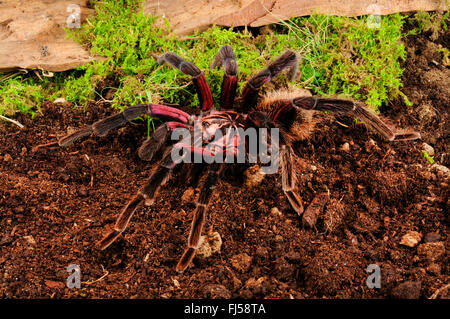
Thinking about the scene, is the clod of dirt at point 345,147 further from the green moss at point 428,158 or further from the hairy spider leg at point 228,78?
the hairy spider leg at point 228,78

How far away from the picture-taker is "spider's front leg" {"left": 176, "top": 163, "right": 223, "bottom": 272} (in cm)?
275

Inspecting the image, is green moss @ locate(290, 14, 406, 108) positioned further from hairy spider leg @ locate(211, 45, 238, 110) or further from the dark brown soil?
hairy spider leg @ locate(211, 45, 238, 110)

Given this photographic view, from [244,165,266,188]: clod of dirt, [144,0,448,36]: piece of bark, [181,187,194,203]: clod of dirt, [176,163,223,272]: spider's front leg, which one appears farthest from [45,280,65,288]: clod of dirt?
[144,0,448,36]: piece of bark

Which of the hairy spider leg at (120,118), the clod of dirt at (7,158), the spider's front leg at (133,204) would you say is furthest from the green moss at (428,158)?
the clod of dirt at (7,158)

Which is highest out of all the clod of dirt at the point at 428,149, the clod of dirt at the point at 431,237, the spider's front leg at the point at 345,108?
the spider's front leg at the point at 345,108

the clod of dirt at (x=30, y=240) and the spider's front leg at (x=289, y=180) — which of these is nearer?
the clod of dirt at (x=30, y=240)

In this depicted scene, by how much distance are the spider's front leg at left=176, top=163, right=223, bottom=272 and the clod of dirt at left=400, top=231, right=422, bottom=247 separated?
57.9 inches

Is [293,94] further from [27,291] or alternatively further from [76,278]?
[27,291]

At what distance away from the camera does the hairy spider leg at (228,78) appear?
3500 millimetres

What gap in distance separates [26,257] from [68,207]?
0.51 meters

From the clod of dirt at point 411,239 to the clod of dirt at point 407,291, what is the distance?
1.22ft

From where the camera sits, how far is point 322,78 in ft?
13.1

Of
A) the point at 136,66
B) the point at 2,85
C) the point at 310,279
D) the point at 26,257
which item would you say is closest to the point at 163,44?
the point at 136,66

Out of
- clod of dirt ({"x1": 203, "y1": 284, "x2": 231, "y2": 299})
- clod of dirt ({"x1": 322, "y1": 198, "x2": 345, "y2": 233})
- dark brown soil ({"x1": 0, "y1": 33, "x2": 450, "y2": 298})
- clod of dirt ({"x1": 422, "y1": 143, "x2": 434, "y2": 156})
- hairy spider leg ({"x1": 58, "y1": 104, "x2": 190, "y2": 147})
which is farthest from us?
clod of dirt ({"x1": 422, "y1": 143, "x2": 434, "y2": 156})
